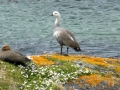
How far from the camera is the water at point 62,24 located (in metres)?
30.3

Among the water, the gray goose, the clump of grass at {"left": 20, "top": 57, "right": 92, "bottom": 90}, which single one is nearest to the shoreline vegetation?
the clump of grass at {"left": 20, "top": 57, "right": 92, "bottom": 90}

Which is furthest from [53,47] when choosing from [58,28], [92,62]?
[92,62]

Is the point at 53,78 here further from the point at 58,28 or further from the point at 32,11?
the point at 32,11

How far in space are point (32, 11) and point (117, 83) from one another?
118 feet

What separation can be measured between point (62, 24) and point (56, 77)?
1089 inches

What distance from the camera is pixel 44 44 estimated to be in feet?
Result: 102

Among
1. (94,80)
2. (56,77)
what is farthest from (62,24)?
(56,77)

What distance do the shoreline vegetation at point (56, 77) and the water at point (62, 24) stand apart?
1254cm

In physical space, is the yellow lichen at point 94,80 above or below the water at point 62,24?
above

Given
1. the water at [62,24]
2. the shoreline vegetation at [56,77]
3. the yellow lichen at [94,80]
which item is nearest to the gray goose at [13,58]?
the shoreline vegetation at [56,77]

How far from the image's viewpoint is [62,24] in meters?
40.8

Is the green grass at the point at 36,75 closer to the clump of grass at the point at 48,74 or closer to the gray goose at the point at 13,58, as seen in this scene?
the clump of grass at the point at 48,74

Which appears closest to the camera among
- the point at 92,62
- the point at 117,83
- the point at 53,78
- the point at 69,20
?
the point at 53,78

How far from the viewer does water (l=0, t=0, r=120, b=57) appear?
30347mm
